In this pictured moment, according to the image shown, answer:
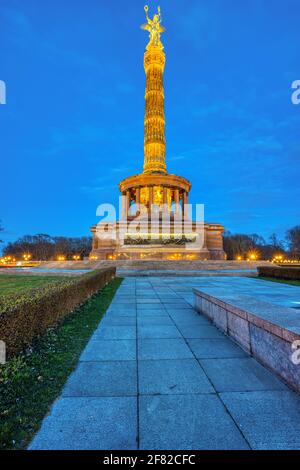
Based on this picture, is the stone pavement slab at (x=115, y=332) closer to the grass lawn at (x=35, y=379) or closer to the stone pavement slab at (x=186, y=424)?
the grass lawn at (x=35, y=379)

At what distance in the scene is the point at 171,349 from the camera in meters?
4.63

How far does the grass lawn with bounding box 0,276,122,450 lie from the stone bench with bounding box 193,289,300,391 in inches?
112

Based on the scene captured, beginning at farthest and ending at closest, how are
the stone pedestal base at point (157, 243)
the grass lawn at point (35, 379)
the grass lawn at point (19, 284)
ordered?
the stone pedestal base at point (157, 243), the grass lawn at point (19, 284), the grass lawn at point (35, 379)

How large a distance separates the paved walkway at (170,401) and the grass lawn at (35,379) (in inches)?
5.6

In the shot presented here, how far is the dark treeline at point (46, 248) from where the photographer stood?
8012cm

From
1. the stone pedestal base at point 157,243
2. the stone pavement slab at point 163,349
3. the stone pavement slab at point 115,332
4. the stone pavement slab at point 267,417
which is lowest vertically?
the stone pavement slab at point 115,332

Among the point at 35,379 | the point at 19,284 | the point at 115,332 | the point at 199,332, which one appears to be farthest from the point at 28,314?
the point at 19,284

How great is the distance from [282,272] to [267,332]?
15383mm

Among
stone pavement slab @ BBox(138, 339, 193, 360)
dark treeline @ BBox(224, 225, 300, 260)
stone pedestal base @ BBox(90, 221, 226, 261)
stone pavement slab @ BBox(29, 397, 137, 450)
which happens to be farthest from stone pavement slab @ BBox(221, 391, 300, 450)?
dark treeline @ BBox(224, 225, 300, 260)

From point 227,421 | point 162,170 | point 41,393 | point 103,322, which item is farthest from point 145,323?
point 162,170

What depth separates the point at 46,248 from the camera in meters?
82.9

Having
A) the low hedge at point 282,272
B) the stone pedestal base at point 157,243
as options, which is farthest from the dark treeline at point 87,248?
the low hedge at point 282,272

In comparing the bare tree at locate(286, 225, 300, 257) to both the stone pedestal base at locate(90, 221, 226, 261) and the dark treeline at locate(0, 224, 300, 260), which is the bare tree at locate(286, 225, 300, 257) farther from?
the stone pedestal base at locate(90, 221, 226, 261)
